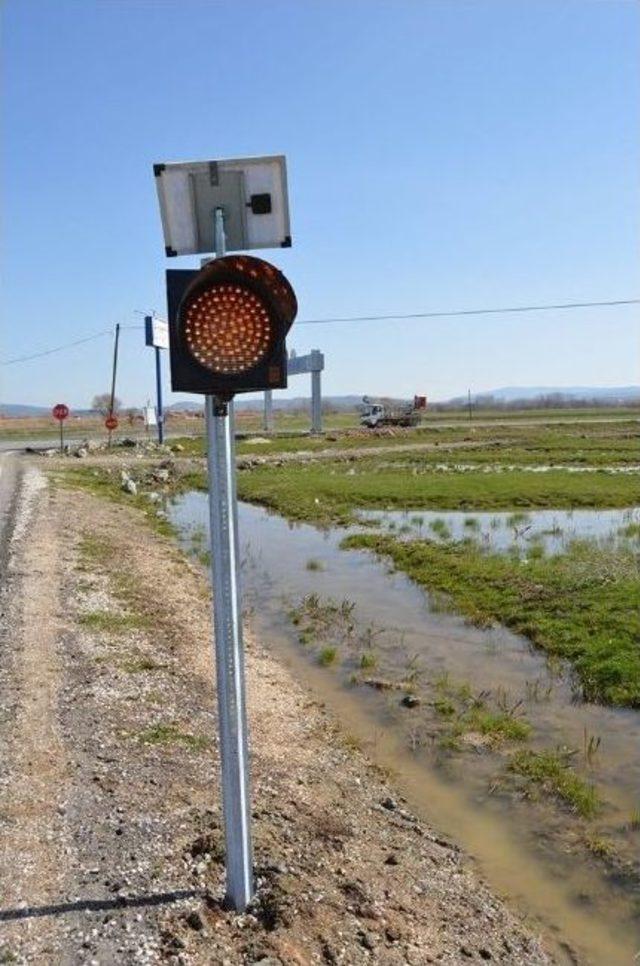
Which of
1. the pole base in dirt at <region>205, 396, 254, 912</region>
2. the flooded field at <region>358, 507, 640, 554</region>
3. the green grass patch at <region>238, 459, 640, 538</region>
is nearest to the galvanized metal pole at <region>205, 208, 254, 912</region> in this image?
the pole base in dirt at <region>205, 396, 254, 912</region>

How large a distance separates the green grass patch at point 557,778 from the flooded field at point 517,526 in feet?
29.2

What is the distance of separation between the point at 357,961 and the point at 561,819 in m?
2.74

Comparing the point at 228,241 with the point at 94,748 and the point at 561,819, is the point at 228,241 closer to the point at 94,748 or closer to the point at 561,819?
the point at 94,748

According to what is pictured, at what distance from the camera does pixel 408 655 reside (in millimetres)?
9758

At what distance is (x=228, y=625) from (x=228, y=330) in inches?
52.0

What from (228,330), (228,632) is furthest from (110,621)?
(228,330)

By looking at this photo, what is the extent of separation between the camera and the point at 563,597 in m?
11.6

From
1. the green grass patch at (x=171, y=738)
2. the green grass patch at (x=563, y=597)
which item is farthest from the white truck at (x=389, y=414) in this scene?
the green grass patch at (x=171, y=738)

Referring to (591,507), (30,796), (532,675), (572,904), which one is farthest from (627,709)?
(591,507)

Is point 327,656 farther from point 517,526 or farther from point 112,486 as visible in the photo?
point 112,486

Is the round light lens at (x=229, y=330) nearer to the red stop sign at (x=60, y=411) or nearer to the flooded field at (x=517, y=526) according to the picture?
the flooded field at (x=517, y=526)

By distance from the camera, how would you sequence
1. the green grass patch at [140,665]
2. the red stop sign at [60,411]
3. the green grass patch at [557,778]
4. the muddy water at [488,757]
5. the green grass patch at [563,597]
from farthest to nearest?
1. the red stop sign at [60,411]
2. the green grass patch at [563,597]
3. the green grass patch at [140,665]
4. the green grass patch at [557,778]
5. the muddy water at [488,757]

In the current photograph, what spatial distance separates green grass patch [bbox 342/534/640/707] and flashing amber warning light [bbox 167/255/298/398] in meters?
6.44

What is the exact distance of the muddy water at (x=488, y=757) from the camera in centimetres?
496
